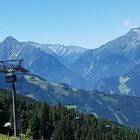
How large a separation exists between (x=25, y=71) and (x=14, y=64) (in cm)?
252

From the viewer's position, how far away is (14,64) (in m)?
67.2

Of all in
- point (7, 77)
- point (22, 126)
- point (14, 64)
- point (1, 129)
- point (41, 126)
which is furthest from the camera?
point (41, 126)

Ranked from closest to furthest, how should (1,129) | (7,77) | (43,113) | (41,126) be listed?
(7,77) < (1,129) < (41,126) < (43,113)

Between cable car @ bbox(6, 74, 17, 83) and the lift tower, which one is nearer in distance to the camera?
cable car @ bbox(6, 74, 17, 83)

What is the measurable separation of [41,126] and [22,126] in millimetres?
12574

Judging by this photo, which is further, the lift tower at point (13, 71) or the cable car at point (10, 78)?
the lift tower at point (13, 71)

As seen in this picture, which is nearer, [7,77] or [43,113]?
[7,77]

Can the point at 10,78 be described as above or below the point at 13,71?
below

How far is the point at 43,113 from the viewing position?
7859 inches

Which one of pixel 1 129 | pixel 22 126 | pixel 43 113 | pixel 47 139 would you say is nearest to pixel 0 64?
pixel 1 129

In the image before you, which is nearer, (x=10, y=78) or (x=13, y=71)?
(x=10, y=78)

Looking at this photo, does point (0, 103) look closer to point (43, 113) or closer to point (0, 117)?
point (0, 117)

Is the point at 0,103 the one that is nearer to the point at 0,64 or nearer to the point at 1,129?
the point at 1,129

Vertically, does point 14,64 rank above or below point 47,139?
above
